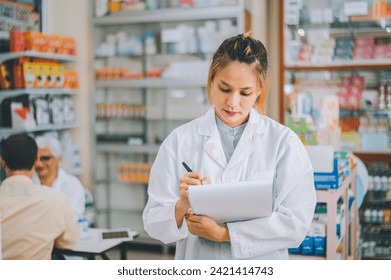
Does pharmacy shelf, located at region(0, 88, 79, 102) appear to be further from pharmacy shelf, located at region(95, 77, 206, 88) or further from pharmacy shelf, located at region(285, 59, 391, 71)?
pharmacy shelf, located at region(285, 59, 391, 71)

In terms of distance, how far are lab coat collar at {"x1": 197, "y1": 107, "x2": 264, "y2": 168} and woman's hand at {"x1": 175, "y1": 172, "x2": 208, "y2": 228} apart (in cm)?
12

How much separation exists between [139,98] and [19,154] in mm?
2489

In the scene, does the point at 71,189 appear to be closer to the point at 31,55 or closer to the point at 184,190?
the point at 31,55

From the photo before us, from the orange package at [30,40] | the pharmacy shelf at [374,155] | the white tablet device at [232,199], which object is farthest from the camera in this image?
the pharmacy shelf at [374,155]

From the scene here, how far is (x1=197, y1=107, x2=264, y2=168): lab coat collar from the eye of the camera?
1615 millimetres

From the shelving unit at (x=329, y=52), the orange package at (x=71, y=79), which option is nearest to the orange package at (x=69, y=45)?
the orange package at (x=71, y=79)

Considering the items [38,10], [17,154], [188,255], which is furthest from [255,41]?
[38,10]

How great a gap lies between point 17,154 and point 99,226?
8.55 feet

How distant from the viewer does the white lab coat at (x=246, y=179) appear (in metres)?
1.55

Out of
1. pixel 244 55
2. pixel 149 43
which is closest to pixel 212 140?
pixel 244 55

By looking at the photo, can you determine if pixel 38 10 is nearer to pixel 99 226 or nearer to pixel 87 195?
pixel 87 195

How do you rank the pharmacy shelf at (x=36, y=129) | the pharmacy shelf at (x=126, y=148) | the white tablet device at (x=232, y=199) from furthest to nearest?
the pharmacy shelf at (x=126, y=148), the pharmacy shelf at (x=36, y=129), the white tablet device at (x=232, y=199)

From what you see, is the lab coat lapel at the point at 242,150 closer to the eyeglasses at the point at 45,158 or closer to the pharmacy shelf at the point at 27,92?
the eyeglasses at the point at 45,158

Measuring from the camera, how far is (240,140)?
5.34ft
